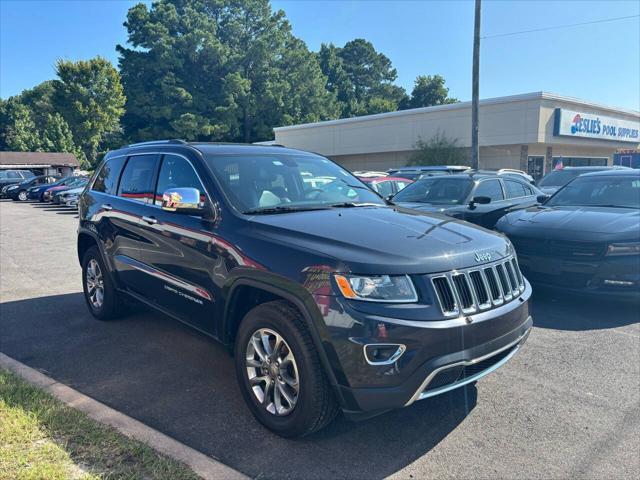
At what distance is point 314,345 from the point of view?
2.92 m

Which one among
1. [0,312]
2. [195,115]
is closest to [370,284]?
[0,312]

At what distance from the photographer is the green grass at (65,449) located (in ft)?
8.70

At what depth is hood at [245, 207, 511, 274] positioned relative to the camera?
2.86m

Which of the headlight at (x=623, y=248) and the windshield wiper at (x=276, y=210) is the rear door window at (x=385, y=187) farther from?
the windshield wiper at (x=276, y=210)

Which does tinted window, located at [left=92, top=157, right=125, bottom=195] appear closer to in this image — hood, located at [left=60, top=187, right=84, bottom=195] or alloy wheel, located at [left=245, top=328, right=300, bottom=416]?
alloy wheel, located at [left=245, top=328, right=300, bottom=416]

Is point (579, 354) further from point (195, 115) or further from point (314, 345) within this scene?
point (195, 115)

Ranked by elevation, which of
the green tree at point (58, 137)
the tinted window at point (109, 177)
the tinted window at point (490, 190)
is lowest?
the tinted window at point (490, 190)

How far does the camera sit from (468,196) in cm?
841

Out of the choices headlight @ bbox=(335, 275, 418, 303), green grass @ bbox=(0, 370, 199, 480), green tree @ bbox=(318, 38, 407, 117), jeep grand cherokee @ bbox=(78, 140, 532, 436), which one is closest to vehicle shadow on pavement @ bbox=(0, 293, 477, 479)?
jeep grand cherokee @ bbox=(78, 140, 532, 436)

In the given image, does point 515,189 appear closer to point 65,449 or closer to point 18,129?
point 65,449

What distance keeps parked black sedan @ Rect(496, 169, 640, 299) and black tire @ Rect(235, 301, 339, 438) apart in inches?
149

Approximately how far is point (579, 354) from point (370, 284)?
2849 mm

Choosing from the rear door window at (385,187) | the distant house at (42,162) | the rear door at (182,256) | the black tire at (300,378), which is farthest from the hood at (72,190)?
the distant house at (42,162)

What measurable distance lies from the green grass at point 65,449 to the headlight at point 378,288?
50.8 inches
